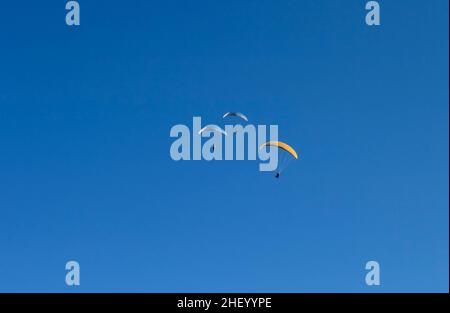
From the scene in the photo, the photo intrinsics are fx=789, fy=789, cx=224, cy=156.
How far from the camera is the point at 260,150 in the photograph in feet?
248

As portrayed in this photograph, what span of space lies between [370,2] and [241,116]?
1468 cm
